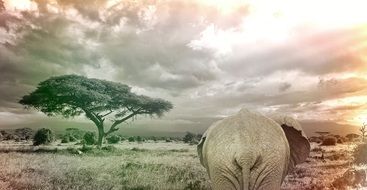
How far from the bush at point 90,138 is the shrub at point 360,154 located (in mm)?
2231

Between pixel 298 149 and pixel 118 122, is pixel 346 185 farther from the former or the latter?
pixel 118 122

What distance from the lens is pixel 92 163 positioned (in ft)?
18.4

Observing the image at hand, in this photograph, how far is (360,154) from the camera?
18.9 ft

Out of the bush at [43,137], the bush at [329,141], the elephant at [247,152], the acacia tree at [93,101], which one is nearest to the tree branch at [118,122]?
the acacia tree at [93,101]

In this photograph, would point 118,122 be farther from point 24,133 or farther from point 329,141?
point 329,141

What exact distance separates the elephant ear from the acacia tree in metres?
1.58

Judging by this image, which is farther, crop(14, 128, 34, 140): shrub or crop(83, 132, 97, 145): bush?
crop(83, 132, 97, 145): bush

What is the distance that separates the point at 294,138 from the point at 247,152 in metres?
0.81

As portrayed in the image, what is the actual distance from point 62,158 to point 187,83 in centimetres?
124

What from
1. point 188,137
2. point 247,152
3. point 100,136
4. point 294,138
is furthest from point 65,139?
point 247,152

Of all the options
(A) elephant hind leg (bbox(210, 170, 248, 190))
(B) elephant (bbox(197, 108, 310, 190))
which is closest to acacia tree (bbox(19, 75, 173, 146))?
(B) elephant (bbox(197, 108, 310, 190))

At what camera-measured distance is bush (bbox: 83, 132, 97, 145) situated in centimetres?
574

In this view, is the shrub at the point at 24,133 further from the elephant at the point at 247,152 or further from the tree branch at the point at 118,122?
the elephant at the point at 247,152

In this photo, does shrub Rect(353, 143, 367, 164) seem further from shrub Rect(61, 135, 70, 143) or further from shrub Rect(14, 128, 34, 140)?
shrub Rect(14, 128, 34, 140)
